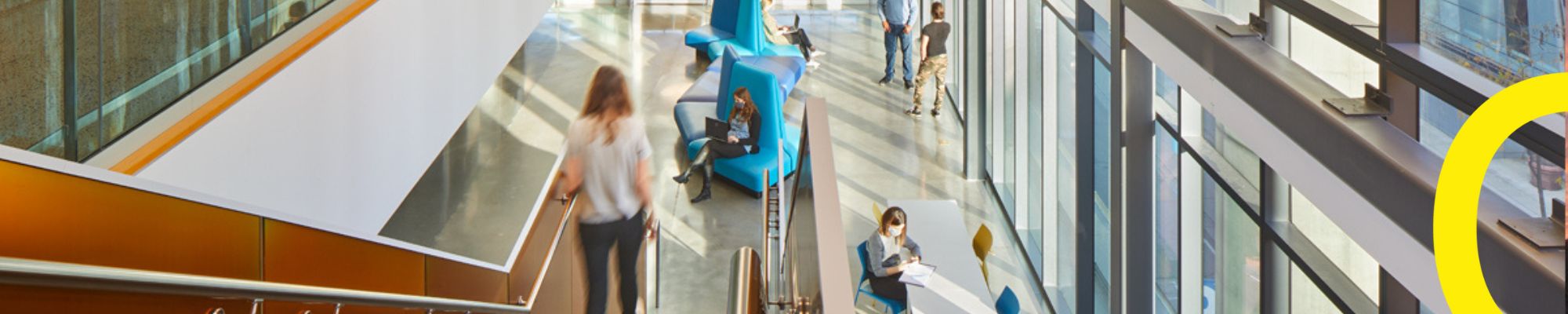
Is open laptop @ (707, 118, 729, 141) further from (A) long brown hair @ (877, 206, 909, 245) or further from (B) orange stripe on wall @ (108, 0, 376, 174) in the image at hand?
(B) orange stripe on wall @ (108, 0, 376, 174)

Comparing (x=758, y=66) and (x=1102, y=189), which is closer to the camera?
(x=1102, y=189)

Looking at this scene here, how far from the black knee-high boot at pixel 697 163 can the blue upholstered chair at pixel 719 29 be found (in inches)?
279

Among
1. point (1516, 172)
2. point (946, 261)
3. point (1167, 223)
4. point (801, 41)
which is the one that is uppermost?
point (1516, 172)

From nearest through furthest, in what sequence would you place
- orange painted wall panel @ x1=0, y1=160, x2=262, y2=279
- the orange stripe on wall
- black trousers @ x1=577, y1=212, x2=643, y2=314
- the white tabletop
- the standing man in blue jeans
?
orange painted wall panel @ x1=0, y1=160, x2=262, y2=279
the orange stripe on wall
black trousers @ x1=577, y1=212, x2=643, y2=314
the white tabletop
the standing man in blue jeans

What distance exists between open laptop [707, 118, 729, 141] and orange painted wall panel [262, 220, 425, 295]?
715 cm

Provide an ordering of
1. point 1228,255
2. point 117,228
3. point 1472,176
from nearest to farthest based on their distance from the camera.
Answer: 1. point 1472,176
2. point 117,228
3. point 1228,255

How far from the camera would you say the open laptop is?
12727mm

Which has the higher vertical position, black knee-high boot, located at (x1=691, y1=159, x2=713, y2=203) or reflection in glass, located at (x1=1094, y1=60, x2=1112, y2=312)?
reflection in glass, located at (x1=1094, y1=60, x2=1112, y2=312)

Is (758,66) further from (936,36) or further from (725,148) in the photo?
(725,148)

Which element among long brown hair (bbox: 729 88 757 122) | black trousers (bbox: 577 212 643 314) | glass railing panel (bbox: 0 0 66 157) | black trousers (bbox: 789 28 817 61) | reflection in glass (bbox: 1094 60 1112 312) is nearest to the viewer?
glass railing panel (bbox: 0 0 66 157)

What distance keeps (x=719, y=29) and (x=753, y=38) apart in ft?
4.97

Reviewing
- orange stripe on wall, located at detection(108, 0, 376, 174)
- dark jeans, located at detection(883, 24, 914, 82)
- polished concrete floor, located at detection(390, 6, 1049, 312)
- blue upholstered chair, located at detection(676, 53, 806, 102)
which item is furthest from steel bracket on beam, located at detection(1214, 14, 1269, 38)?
dark jeans, located at detection(883, 24, 914, 82)

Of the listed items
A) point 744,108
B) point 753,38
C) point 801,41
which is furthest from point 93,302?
point 801,41

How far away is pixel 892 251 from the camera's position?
9156 millimetres
